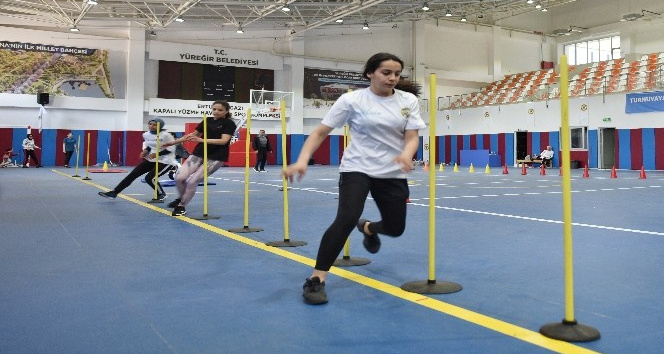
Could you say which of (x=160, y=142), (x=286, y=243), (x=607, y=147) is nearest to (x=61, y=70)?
(x=160, y=142)

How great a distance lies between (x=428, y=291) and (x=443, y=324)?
0.64m

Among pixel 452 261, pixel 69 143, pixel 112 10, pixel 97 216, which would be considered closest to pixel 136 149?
pixel 69 143

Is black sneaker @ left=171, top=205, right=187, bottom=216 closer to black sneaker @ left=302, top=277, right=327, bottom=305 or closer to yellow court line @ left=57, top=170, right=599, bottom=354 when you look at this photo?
yellow court line @ left=57, top=170, right=599, bottom=354

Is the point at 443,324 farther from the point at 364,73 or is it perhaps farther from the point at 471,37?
the point at 471,37

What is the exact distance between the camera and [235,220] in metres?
7.27

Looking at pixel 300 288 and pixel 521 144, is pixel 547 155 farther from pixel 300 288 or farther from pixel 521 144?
pixel 300 288

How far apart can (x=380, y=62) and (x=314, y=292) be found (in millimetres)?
1489

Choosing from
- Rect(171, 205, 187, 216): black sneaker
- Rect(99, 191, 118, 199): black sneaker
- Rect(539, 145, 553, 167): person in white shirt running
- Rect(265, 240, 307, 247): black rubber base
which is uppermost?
Rect(539, 145, 553, 167): person in white shirt running

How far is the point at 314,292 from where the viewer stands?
3271 mm

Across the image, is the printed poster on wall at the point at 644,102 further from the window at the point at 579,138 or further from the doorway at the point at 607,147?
the window at the point at 579,138

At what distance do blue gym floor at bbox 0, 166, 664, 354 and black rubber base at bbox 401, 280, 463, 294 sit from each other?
0.07 meters

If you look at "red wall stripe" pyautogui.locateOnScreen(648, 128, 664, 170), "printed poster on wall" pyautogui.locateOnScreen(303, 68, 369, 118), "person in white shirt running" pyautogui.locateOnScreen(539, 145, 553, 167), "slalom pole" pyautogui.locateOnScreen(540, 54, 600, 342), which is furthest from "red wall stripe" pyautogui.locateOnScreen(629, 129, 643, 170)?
"slalom pole" pyautogui.locateOnScreen(540, 54, 600, 342)

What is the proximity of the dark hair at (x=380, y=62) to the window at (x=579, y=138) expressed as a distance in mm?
25626

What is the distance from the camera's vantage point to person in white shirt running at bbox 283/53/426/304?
340cm
